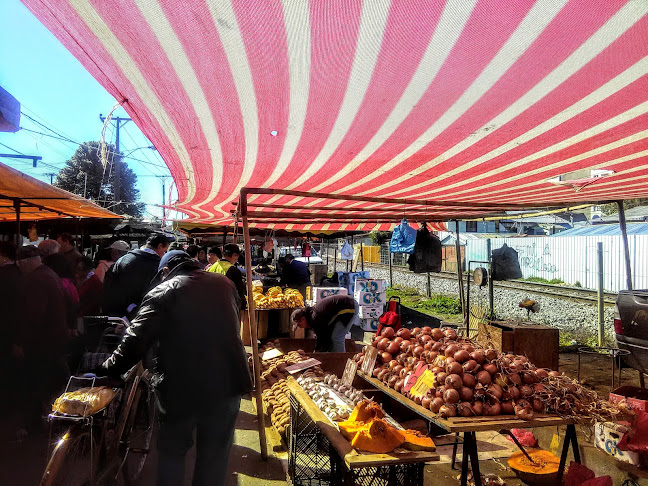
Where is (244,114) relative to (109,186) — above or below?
below

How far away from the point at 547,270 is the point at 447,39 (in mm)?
21734

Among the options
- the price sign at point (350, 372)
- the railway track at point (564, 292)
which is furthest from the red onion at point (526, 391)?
the railway track at point (564, 292)

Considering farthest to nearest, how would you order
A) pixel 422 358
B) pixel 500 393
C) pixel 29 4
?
1. pixel 422 358
2. pixel 500 393
3. pixel 29 4

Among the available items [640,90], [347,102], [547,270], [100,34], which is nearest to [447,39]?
[347,102]

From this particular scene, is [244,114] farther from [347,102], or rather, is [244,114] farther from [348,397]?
[348,397]

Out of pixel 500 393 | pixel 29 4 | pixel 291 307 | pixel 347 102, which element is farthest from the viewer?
pixel 291 307

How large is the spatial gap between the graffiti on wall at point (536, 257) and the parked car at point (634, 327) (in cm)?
1581

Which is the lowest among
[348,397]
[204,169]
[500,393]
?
[348,397]

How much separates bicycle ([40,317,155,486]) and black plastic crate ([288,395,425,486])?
131cm

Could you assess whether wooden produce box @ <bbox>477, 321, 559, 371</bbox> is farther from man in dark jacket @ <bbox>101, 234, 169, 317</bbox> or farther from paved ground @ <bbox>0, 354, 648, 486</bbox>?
man in dark jacket @ <bbox>101, 234, 169, 317</bbox>

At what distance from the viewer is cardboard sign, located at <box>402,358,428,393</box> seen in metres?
3.66

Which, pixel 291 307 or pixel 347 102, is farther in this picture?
pixel 291 307

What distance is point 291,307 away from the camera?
838cm

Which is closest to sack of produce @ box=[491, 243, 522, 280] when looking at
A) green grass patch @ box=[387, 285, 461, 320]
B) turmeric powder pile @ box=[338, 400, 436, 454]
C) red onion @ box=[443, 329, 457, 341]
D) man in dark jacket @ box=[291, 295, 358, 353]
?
man in dark jacket @ box=[291, 295, 358, 353]
